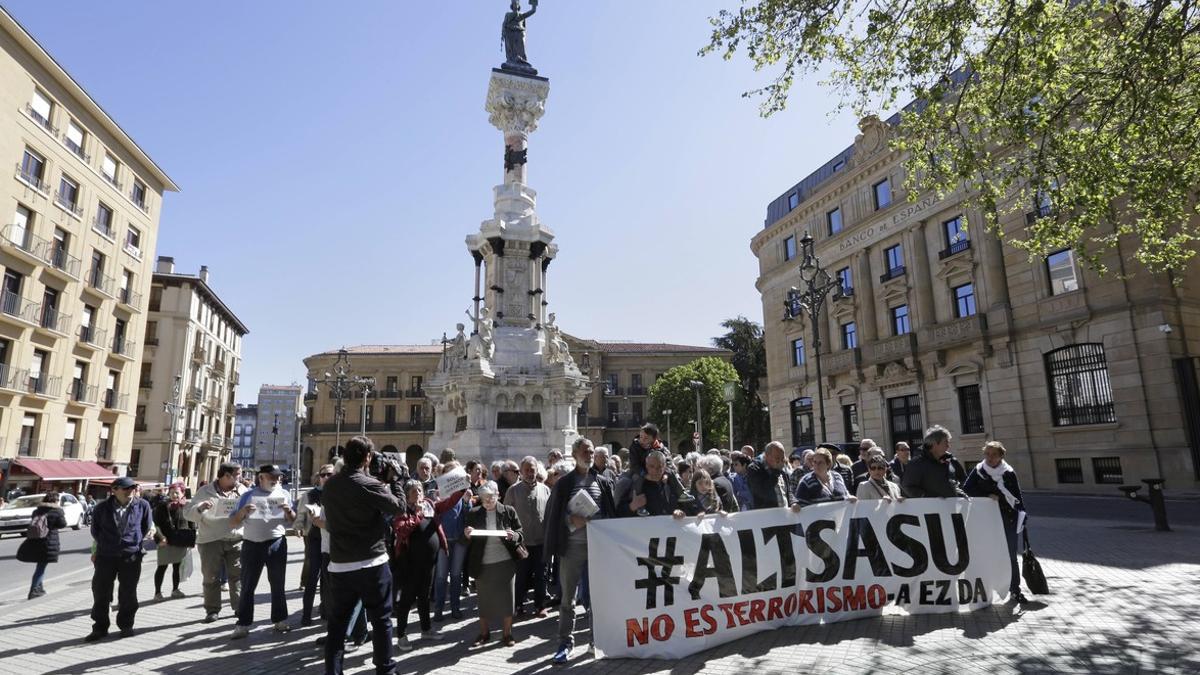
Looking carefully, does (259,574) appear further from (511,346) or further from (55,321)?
(55,321)

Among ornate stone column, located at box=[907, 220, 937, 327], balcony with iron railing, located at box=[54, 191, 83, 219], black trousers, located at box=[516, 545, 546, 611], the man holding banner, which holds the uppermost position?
balcony with iron railing, located at box=[54, 191, 83, 219]

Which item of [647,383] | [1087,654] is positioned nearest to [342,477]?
[1087,654]

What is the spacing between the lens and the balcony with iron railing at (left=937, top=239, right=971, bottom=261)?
27.3 metres

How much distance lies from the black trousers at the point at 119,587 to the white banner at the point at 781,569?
17.0 feet

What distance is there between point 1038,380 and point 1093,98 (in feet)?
53.8

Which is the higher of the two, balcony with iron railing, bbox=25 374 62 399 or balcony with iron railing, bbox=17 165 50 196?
balcony with iron railing, bbox=17 165 50 196

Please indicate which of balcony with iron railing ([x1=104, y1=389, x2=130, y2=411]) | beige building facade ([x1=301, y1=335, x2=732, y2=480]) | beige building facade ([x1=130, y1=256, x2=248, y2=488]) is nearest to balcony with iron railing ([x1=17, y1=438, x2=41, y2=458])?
balcony with iron railing ([x1=104, y1=389, x2=130, y2=411])

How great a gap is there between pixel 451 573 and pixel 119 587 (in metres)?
3.50

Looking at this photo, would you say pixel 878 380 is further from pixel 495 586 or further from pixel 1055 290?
pixel 495 586

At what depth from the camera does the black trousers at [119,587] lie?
6566 millimetres

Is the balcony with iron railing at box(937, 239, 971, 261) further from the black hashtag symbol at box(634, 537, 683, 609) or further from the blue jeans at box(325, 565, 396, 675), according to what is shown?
the blue jeans at box(325, 565, 396, 675)

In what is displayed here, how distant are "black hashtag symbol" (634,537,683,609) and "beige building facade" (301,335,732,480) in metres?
60.2

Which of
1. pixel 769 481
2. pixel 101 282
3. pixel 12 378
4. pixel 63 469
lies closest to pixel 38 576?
pixel 769 481

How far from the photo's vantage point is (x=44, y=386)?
2712 cm
